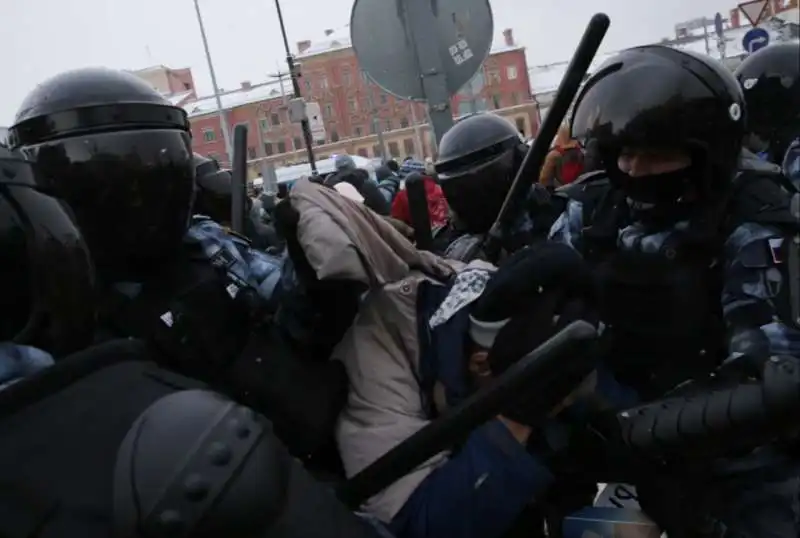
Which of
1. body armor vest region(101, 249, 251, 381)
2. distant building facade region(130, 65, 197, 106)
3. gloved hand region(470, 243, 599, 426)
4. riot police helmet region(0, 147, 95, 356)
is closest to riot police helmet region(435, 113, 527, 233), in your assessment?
body armor vest region(101, 249, 251, 381)

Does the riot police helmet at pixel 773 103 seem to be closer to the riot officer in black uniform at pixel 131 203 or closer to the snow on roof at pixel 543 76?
the riot officer in black uniform at pixel 131 203

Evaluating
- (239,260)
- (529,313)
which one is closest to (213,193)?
Answer: (239,260)

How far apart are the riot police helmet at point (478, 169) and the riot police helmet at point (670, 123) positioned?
3.62 ft

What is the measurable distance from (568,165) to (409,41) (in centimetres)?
258

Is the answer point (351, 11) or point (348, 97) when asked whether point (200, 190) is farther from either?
point (348, 97)

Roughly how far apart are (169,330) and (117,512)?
938 mm

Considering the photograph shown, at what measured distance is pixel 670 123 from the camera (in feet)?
6.63

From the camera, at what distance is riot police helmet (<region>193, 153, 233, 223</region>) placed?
4.16m

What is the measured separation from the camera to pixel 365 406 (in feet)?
5.17

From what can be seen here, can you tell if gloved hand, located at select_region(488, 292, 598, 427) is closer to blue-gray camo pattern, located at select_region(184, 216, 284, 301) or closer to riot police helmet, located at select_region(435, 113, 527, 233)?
blue-gray camo pattern, located at select_region(184, 216, 284, 301)

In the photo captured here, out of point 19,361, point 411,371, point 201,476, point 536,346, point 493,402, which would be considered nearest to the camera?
point 201,476

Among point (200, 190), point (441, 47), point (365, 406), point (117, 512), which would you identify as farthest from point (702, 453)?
point (200, 190)

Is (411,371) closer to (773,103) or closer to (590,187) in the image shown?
(590,187)

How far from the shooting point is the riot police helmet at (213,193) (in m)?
4.16
